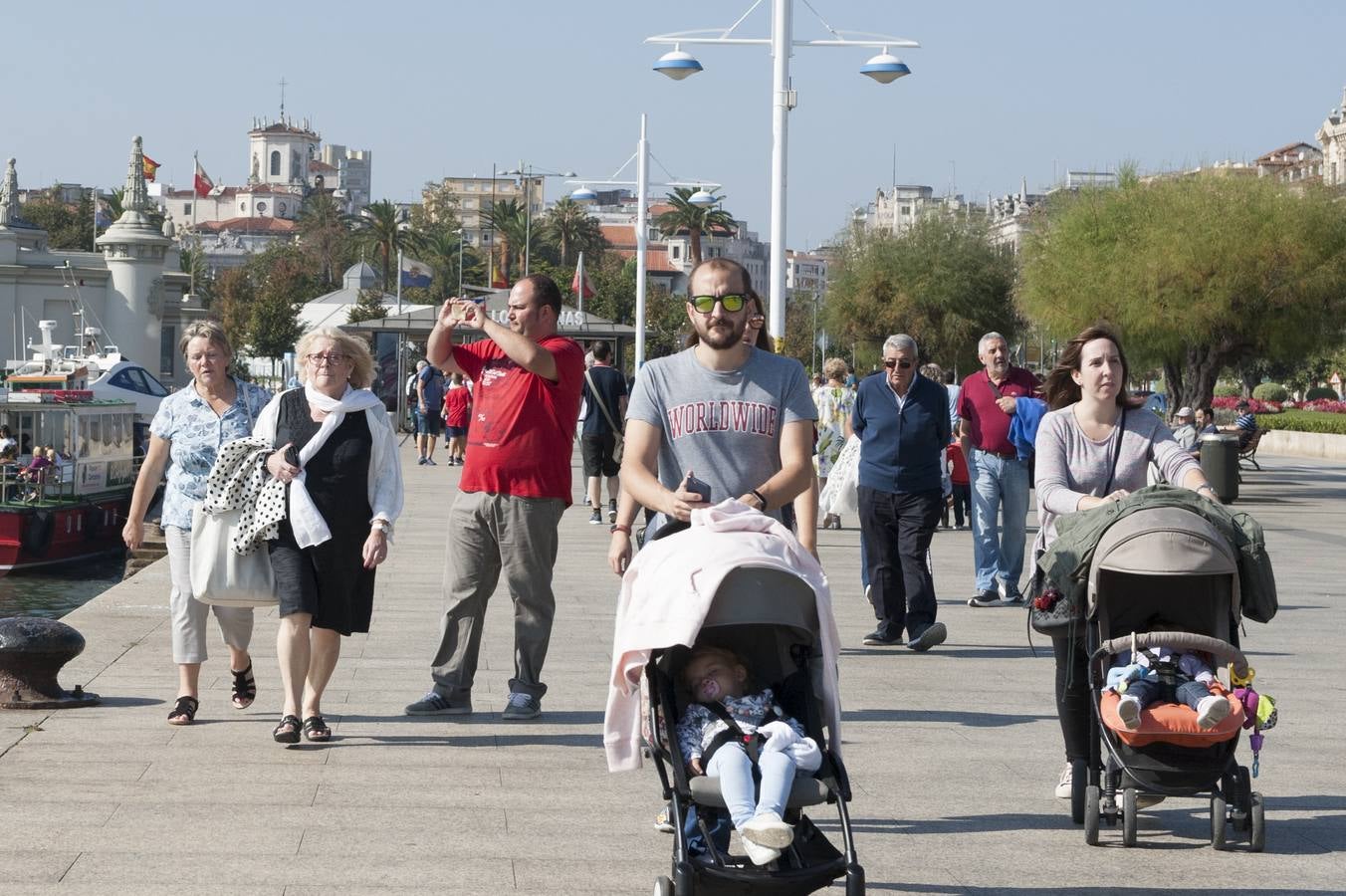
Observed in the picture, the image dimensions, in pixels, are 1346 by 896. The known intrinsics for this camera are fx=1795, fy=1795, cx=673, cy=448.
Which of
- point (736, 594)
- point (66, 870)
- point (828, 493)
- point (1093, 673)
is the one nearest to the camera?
point (736, 594)

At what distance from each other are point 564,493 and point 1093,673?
120 inches

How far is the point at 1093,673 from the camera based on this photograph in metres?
6.30

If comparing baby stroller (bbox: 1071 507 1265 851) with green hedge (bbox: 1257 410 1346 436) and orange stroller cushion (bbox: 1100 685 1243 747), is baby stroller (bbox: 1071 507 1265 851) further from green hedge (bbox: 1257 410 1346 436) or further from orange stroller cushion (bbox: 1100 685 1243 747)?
green hedge (bbox: 1257 410 1346 436)

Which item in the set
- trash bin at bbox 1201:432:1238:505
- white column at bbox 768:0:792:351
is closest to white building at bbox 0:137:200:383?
trash bin at bbox 1201:432:1238:505

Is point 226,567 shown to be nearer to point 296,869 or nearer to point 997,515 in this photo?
point 296,869

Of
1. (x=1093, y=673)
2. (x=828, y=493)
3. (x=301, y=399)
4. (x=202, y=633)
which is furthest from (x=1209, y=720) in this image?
(x=828, y=493)

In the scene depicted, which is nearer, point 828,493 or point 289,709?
point 289,709

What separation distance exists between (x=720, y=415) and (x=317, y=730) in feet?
9.02

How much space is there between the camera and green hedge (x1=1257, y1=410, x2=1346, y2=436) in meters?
48.5

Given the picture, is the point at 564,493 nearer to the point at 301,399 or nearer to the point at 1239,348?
the point at 301,399

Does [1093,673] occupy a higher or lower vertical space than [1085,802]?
higher

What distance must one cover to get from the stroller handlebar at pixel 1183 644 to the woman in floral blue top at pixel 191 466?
4.07m

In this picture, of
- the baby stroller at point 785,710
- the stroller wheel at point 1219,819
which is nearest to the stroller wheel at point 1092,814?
the stroller wheel at point 1219,819

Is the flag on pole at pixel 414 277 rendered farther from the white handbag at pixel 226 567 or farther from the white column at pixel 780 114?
the white handbag at pixel 226 567
